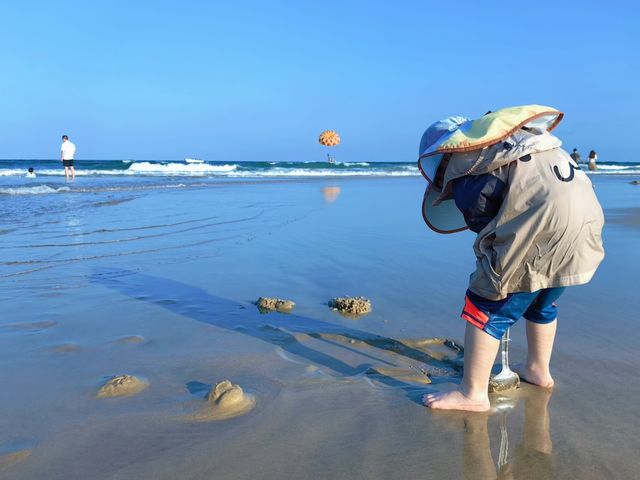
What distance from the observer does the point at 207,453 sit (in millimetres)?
1752

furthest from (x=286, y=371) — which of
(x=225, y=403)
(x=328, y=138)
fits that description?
(x=328, y=138)

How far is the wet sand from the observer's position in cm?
174

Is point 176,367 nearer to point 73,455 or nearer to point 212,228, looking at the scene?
point 73,455

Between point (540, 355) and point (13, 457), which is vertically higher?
point (540, 355)

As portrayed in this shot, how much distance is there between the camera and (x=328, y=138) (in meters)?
36.0

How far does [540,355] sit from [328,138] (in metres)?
34.5

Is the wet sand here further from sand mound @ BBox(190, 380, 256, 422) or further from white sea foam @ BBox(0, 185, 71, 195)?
white sea foam @ BBox(0, 185, 71, 195)

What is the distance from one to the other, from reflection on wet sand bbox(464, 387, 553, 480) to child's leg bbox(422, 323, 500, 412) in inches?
2.2

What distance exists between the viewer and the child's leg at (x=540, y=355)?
233cm

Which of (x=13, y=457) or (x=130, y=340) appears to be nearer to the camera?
(x=13, y=457)

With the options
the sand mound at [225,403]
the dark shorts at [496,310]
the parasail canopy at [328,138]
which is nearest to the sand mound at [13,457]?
the sand mound at [225,403]

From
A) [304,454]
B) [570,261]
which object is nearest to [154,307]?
[304,454]

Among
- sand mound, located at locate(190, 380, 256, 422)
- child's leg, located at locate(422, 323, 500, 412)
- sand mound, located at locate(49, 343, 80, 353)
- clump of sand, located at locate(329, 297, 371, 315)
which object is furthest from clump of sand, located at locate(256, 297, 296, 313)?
child's leg, located at locate(422, 323, 500, 412)

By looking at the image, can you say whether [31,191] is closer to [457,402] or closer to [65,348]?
[65,348]
